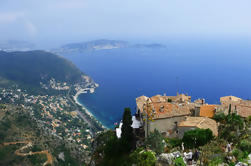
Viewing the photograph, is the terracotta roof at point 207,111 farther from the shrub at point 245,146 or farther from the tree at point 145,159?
the tree at point 145,159

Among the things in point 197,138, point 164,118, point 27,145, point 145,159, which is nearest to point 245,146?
point 197,138

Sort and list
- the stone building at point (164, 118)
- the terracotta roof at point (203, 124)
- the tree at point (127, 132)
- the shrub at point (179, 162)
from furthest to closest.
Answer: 1. the stone building at point (164, 118)
2. the tree at point (127, 132)
3. the terracotta roof at point (203, 124)
4. the shrub at point (179, 162)

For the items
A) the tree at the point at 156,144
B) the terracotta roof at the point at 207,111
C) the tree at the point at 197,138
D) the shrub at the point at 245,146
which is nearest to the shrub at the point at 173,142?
the tree at the point at 197,138

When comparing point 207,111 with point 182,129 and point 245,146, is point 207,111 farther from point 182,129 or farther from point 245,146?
point 245,146

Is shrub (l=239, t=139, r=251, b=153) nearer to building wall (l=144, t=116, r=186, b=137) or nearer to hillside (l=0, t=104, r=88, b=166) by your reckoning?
building wall (l=144, t=116, r=186, b=137)

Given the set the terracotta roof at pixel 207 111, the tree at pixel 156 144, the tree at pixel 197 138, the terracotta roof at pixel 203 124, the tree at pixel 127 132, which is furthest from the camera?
the terracotta roof at pixel 207 111

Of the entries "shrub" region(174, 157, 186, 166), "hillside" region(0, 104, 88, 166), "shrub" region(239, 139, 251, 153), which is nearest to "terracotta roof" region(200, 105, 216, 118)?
"shrub" region(239, 139, 251, 153)

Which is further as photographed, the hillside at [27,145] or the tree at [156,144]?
the hillside at [27,145]

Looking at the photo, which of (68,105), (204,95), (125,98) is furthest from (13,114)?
(204,95)
